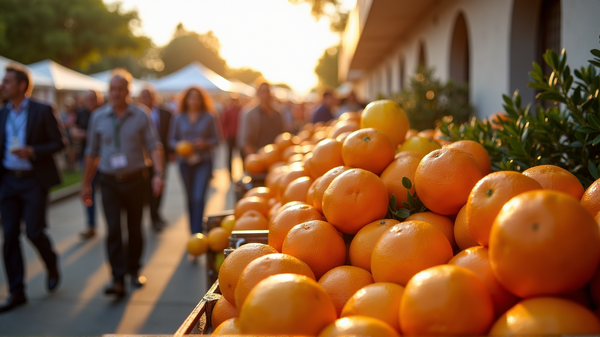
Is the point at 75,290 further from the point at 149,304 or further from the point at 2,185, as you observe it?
the point at 2,185

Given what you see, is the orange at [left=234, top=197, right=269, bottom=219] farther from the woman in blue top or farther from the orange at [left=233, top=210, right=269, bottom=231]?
the woman in blue top

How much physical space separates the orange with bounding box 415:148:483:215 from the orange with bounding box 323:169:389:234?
168mm

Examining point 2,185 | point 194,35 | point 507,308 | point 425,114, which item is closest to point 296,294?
point 507,308

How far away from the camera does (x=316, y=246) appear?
65.2 inches

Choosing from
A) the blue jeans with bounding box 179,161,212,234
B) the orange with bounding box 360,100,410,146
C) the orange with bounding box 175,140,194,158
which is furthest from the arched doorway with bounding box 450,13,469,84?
the orange with bounding box 360,100,410,146

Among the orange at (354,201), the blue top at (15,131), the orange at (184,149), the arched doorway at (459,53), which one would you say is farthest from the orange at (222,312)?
the arched doorway at (459,53)

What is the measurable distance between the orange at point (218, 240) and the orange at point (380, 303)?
163 centimetres

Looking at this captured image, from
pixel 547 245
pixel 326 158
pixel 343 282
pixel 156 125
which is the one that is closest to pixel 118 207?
pixel 326 158

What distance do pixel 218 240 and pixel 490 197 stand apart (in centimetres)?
185

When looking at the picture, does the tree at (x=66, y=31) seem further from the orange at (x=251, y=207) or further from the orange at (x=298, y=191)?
the orange at (x=298, y=191)

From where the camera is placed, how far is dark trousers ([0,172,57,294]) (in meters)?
4.34

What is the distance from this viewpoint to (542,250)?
105 cm

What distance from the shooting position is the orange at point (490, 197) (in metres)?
1.33

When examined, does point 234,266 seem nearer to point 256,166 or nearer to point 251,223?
point 251,223
